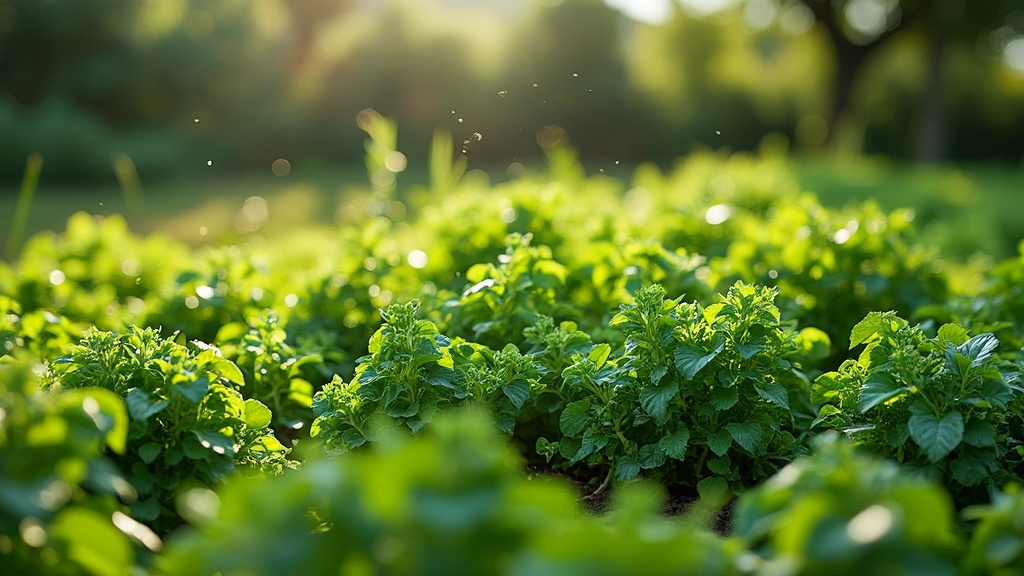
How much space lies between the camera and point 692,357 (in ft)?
6.71

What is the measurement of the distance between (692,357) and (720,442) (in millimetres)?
242

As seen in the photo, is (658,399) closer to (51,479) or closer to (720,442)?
(720,442)

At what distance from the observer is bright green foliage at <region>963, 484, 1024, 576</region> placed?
1.31 m

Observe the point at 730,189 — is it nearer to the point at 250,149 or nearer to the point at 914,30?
the point at 250,149

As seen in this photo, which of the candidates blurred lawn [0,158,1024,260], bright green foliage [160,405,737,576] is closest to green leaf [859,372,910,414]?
bright green foliage [160,405,737,576]

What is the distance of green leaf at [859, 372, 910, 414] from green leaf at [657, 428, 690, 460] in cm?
42

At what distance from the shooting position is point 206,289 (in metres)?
2.94

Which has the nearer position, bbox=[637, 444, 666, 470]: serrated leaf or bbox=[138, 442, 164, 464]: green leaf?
bbox=[138, 442, 164, 464]: green leaf

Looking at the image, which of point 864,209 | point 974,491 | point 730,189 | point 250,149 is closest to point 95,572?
point 974,491

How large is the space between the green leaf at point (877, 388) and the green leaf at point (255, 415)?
1.37 meters

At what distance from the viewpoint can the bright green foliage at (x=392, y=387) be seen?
2.12 metres

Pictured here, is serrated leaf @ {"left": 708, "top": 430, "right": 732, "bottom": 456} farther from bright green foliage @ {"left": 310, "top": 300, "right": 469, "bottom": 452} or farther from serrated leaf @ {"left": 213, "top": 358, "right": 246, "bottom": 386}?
serrated leaf @ {"left": 213, "top": 358, "right": 246, "bottom": 386}

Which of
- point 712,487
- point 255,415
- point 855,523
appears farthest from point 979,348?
point 255,415

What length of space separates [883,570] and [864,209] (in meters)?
2.49
